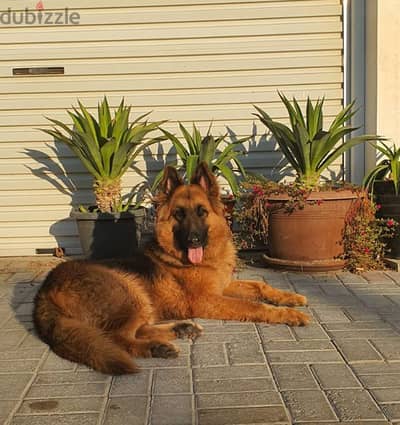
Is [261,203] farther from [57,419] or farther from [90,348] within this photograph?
[57,419]

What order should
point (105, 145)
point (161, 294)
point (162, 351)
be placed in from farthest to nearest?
point (105, 145)
point (161, 294)
point (162, 351)

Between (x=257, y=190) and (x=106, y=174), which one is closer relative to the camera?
(x=257, y=190)

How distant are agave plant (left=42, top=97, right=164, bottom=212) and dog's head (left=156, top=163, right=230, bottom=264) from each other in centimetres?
207

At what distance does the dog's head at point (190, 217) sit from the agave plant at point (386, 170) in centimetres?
246

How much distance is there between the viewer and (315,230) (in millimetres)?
5570

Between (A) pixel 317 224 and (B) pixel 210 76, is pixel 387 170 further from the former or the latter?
(B) pixel 210 76

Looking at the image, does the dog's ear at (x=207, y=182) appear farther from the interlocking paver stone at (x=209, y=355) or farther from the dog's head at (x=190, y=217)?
the interlocking paver stone at (x=209, y=355)

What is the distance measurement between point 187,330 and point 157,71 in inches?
173

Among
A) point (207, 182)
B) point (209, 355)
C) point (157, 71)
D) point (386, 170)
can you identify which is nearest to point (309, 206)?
point (386, 170)

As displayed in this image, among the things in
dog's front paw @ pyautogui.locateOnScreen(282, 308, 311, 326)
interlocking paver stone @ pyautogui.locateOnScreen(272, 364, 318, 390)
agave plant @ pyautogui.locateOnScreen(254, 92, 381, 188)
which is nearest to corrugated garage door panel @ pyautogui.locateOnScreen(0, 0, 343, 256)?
agave plant @ pyautogui.locateOnScreen(254, 92, 381, 188)

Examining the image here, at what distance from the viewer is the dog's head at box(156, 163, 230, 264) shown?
4133 mm

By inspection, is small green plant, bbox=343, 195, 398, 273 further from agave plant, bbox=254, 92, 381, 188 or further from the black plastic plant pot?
the black plastic plant pot

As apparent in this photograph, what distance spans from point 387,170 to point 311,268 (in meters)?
1.69

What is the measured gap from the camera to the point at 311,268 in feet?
18.4
